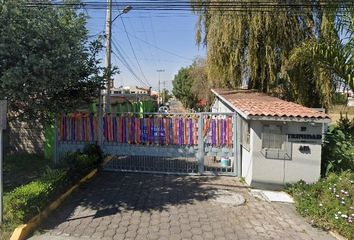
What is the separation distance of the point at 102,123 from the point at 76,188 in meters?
2.53

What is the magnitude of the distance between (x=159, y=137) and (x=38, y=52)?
4388mm

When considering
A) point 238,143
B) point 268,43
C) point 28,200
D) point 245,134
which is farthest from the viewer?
point 268,43

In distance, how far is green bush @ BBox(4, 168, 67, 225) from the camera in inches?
218

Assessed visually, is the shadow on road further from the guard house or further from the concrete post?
the guard house

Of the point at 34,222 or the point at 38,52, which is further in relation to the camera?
the point at 38,52

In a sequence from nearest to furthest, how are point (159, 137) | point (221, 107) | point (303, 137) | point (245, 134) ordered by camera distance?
point (303, 137)
point (245, 134)
point (159, 137)
point (221, 107)

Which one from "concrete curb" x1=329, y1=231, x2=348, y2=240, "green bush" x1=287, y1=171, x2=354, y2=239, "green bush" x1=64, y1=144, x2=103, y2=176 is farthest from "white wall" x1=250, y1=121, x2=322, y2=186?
"green bush" x1=64, y1=144, x2=103, y2=176

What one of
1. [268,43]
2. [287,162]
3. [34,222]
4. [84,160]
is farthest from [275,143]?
[268,43]

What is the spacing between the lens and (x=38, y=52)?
20.2 feet

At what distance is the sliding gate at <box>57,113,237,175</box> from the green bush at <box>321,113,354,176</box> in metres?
2.35

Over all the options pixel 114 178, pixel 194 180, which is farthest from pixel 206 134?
pixel 114 178

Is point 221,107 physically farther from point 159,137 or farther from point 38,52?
point 38,52

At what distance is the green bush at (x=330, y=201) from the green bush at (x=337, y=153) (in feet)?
1.24

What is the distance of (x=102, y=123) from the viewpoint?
9898 mm
